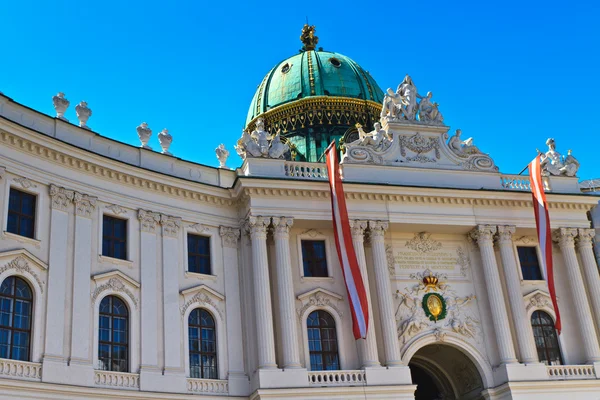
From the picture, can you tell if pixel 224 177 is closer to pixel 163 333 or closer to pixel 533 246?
pixel 163 333

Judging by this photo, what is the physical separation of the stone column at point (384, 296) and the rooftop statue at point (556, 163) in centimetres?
839

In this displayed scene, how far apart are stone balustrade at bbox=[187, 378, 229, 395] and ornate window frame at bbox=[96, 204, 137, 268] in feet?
14.3

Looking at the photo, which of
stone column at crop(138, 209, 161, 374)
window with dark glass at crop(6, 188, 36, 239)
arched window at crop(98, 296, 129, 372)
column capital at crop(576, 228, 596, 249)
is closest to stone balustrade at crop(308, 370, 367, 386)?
stone column at crop(138, 209, 161, 374)

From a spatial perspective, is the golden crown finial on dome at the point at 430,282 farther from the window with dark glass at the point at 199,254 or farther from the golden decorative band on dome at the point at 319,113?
the golden decorative band on dome at the point at 319,113

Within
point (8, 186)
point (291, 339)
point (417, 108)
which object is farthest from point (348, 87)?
point (8, 186)

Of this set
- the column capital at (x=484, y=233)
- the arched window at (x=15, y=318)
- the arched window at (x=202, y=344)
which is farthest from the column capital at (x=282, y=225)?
the arched window at (x=15, y=318)

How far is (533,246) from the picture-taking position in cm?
3139

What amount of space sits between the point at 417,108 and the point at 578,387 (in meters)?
12.4

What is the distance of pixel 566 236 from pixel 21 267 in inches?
812

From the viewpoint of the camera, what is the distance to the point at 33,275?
2259 cm

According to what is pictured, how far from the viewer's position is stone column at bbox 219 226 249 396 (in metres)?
25.9

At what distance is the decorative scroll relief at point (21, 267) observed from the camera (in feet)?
72.5

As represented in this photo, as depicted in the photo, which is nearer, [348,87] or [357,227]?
[357,227]

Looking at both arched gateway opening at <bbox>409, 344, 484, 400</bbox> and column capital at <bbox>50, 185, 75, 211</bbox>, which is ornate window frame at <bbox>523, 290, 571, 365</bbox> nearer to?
arched gateway opening at <bbox>409, 344, 484, 400</bbox>
